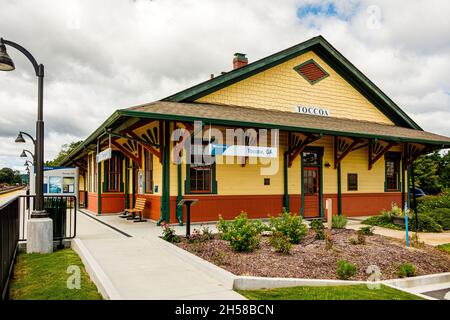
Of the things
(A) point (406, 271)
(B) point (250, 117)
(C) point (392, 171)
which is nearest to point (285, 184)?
(B) point (250, 117)

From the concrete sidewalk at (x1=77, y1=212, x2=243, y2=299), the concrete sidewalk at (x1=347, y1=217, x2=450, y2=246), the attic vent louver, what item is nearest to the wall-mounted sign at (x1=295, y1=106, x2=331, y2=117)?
the attic vent louver

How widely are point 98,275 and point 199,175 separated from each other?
23.7 ft

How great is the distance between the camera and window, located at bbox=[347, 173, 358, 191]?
16.2 meters

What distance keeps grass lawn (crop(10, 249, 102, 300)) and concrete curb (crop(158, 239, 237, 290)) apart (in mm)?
1763

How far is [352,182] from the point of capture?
1631 centimetres

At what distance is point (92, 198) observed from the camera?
19.0 metres

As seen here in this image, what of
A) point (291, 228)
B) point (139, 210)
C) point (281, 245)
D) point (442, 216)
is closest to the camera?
point (281, 245)

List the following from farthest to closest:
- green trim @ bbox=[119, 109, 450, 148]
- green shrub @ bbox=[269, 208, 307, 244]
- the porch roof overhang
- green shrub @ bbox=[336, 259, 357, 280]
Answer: the porch roof overhang < green trim @ bbox=[119, 109, 450, 148] < green shrub @ bbox=[269, 208, 307, 244] < green shrub @ bbox=[336, 259, 357, 280]

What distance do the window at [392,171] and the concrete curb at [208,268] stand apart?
12950 mm

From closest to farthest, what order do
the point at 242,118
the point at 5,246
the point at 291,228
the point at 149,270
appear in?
1. the point at 5,246
2. the point at 149,270
3. the point at 291,228
4. the point at 242,118

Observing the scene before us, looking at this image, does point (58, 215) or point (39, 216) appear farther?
point (58, 215)

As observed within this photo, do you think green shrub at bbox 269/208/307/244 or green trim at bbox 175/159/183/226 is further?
green trim at bbox 175/159/183/226

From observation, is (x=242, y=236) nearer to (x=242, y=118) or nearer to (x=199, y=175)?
(x=242, y=118)

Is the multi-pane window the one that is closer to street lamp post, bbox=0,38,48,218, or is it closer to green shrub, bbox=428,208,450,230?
street lamp post, bbox=0,38,48,218
